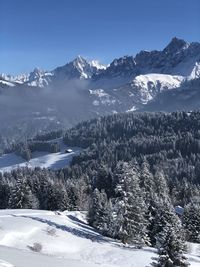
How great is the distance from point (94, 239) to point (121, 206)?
7.33 metres

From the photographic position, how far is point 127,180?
81688 mm

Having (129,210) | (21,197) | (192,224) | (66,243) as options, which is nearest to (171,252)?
(66,243)

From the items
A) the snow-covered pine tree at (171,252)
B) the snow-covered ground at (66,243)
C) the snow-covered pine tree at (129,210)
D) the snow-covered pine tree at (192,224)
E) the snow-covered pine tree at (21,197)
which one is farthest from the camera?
the snow-covered pine tree at (21,197)

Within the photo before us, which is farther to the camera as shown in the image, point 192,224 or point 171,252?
point 192,224

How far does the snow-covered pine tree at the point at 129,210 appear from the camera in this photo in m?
81.0

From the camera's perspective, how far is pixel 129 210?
3231 inches

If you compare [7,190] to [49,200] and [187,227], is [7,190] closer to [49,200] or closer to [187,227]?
[49,200]

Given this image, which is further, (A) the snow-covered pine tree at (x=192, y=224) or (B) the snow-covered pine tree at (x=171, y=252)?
(A) the snow-covered pine tree at (x=192, y=224)

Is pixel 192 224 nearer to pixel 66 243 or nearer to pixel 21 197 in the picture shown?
pixel 66 243

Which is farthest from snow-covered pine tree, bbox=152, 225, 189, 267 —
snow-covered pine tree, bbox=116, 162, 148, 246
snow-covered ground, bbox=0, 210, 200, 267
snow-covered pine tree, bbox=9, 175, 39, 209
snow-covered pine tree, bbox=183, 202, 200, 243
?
snow-covered pine tree, bbox=9, 175, 39, 209

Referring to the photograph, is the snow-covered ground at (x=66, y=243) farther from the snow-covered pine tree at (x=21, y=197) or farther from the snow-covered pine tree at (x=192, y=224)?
the snow-covered pine tree at (x=21, y=197)

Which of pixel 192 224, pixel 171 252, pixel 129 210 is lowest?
pixel 192 224

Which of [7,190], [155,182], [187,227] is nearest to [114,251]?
[187,227]

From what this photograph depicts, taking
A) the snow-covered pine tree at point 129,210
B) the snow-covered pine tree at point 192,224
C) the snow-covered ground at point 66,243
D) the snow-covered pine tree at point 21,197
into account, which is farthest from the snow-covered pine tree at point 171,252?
the snow-covered pine tree at point 21,197
